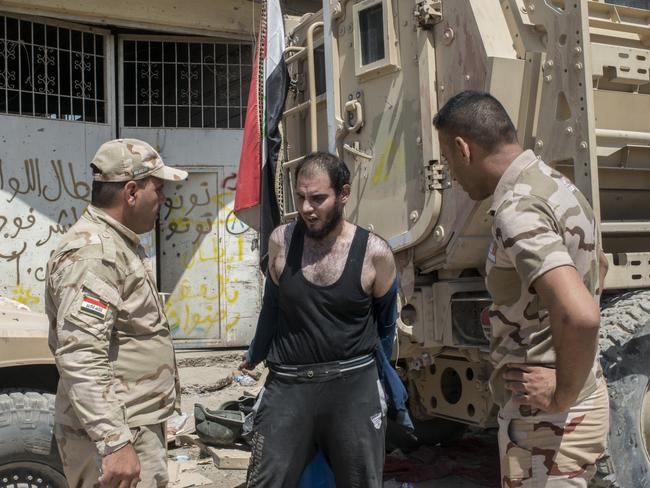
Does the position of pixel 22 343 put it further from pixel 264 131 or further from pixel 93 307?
pixel 264 131

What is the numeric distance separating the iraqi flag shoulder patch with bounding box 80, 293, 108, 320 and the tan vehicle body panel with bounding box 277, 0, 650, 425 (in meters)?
2.10

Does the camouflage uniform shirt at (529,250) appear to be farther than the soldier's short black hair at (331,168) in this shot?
No

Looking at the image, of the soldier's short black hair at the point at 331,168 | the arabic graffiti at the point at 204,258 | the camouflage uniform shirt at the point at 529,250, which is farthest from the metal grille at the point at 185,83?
the camouflage uniform shirt at the point at 529,250

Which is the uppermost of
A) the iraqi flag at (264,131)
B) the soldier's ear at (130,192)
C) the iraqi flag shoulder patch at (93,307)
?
the iraqi flag at (264,131)

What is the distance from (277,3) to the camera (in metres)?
5.56

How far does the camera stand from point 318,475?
3.10 m

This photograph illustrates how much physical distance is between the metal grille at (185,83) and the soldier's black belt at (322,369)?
272 inches

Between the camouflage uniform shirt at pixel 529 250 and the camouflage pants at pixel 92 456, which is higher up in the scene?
the camouflage uniform shirt at pixel 529 250

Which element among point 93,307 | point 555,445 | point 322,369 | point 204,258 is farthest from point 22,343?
point 204,258

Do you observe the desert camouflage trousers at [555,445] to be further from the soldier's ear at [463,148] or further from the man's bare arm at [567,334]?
the soldier's ear at [463,148]

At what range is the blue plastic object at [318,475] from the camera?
3.09 metres

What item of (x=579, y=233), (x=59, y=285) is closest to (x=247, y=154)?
(x=59, y=285)

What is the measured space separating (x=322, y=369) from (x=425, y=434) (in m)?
2.67

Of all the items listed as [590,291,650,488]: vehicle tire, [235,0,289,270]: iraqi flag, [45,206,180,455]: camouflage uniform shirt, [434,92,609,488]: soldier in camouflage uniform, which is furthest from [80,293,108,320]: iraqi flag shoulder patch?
[235,0,289,270]: iraqi flag
